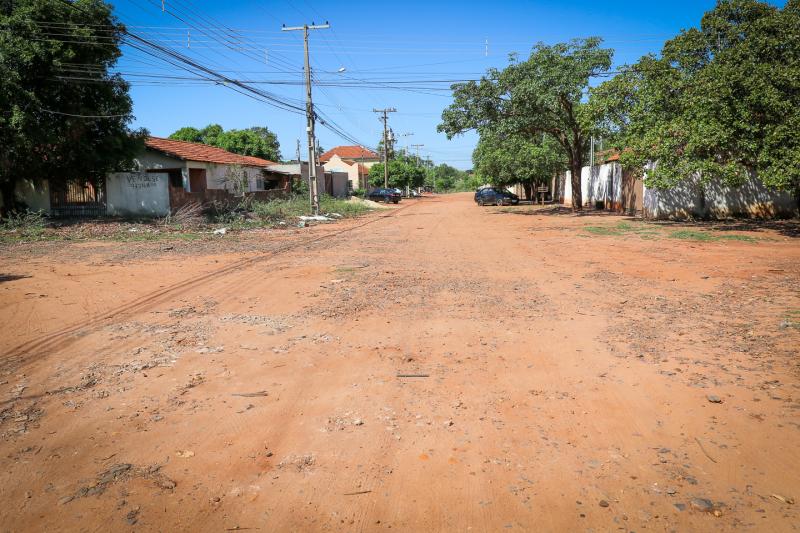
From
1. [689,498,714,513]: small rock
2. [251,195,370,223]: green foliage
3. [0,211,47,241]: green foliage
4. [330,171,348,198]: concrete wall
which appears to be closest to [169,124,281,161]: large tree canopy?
[330,171,348,198]: concrete wall

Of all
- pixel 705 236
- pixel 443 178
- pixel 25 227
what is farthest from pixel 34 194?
pixel 443 178

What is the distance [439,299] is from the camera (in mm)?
7730

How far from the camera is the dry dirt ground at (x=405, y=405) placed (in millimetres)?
2984

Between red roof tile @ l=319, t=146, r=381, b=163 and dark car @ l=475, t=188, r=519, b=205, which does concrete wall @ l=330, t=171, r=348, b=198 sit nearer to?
dark car @ l=475, t=188, r=519, b=205

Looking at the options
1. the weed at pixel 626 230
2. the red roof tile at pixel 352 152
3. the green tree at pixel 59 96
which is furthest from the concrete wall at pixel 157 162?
the red roof tile at pixel 352 152

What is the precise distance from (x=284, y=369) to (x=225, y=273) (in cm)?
567

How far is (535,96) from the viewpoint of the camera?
23266 mm

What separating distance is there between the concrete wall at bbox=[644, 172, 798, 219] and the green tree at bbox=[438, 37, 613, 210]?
4.30 metres

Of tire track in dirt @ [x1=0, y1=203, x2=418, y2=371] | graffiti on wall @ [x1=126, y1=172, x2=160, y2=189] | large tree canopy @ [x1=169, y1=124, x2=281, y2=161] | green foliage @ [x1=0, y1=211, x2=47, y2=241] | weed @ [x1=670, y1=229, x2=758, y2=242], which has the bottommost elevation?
tire track in dirt @ [x1=0, y1=203, x2=418, y2=371]

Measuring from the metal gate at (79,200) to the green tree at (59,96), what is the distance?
0.76 metres

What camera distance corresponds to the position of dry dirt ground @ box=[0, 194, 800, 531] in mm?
2984

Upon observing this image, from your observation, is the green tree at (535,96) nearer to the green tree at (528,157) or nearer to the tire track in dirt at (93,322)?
the green tree at (528,157)

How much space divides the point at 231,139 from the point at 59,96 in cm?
2915

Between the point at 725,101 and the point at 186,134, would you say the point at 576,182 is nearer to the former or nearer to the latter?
the point at 725,101
